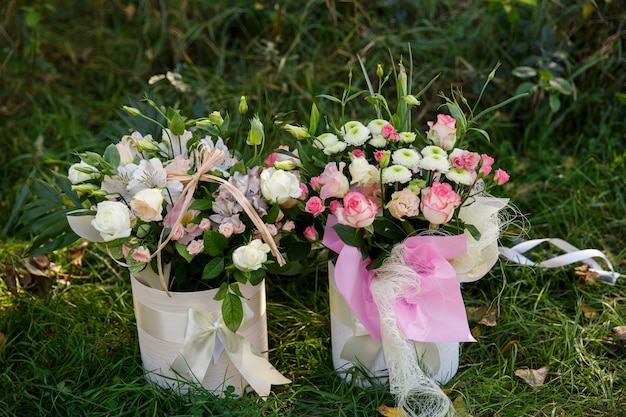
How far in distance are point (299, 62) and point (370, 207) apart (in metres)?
1.52

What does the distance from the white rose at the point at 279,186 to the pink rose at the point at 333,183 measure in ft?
0.16

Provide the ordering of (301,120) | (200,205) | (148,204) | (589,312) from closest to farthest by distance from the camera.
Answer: (148,204), (200,205), (589,312), (301,120)

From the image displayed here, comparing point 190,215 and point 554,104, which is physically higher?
point 190,215

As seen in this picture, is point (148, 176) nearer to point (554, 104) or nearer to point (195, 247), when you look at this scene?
point (195, 247)

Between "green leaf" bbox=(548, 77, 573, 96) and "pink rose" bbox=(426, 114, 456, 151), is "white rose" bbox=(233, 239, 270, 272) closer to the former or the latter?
"pink rose" bbox=(426, 114, 456, 151)

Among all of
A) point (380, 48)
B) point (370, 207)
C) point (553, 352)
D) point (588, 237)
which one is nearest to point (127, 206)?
point (370, 207)

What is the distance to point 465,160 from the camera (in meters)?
1.53

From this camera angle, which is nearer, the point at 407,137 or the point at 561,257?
the point at 407,137

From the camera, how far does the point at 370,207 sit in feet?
4.83

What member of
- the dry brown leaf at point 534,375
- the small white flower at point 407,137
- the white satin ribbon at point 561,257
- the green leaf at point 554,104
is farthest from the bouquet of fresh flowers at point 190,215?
the green leaf at point 554,104

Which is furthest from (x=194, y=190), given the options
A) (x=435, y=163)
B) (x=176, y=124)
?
(x=435, y=163)

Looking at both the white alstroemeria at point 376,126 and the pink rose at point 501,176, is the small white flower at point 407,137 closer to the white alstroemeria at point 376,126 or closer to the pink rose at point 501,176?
the white alstroemeria at point 376,126

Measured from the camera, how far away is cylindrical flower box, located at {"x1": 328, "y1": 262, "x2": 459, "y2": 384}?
168cm

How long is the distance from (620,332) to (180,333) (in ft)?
3.35
